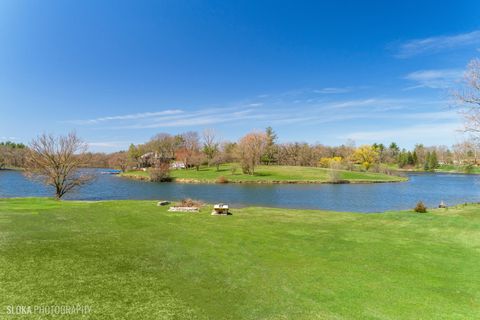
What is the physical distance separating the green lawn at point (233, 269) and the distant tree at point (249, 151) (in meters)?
71.8

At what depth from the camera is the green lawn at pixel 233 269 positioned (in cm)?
702

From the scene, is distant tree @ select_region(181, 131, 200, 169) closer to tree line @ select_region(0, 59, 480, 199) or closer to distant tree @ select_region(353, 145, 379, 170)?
tree line @ select_region(0, 59, 480, 199)

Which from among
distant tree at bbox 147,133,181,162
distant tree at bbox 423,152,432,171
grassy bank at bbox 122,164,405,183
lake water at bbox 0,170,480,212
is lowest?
lake water at bbox 0,170,480,212

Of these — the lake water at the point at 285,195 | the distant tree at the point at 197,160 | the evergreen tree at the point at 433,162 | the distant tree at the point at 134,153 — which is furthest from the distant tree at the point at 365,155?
the distant tree at the point at 134,153

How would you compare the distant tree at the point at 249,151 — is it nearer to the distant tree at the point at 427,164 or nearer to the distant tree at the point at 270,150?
the distant tree at the point at 270,150

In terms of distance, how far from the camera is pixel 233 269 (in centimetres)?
945

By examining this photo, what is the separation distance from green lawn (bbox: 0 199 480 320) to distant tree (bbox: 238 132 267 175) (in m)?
71.8

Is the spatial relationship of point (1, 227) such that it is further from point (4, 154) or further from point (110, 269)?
point (4, 154)

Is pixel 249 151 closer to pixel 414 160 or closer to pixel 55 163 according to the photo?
pixel 55 163

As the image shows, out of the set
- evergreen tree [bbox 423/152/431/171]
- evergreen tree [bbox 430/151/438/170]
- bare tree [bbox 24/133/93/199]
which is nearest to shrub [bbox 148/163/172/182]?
bare tree [bbox 24/133/93/199]

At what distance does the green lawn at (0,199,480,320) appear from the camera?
276 inches

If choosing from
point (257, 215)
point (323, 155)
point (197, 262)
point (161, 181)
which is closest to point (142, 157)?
point (161, 181)

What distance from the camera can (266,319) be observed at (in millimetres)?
6645

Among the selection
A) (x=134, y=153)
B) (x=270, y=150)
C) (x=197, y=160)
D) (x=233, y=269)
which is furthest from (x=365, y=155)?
(x=233, y=269)
